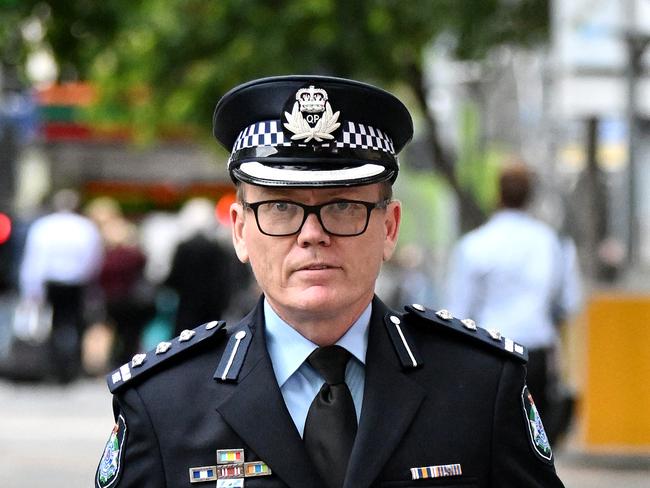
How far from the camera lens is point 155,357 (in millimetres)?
3146

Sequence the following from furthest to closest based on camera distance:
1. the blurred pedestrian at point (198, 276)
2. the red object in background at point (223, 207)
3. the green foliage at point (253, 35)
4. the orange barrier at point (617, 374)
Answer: the red object in background at point (223, 207) → the blurred pedestrian at point (198, 276) → the orange barrier at point (617, 374) → the green foliage at point (253, 35)

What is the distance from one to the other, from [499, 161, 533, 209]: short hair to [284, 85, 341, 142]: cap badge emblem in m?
4.88

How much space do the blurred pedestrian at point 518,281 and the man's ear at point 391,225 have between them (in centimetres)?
464

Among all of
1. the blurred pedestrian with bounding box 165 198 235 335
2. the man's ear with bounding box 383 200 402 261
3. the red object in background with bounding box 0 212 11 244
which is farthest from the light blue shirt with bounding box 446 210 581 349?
the red object in background with bounding box 0 212 11 244

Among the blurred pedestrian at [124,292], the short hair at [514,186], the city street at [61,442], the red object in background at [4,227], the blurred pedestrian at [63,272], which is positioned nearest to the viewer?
the short hair at [514,186]

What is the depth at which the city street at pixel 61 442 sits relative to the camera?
10125mm

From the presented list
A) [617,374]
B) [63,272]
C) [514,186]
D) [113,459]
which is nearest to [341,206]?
[113,459]

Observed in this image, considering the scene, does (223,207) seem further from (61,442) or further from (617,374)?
(617,374)

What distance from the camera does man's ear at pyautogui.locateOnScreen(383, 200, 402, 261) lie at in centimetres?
316

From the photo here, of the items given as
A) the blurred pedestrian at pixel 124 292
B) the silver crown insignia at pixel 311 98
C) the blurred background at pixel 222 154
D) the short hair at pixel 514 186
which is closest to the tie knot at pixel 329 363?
the silver crown insignia at pixel 311 98

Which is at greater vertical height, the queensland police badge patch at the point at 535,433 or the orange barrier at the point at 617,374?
the orange barrier at the point at 617,374

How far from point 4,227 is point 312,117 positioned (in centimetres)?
1582

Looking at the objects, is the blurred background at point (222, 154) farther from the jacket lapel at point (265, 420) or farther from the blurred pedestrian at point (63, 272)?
the jacket lapel at point (265, 420)

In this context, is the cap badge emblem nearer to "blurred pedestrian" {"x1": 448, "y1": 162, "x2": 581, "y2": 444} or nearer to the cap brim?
the cap brim
